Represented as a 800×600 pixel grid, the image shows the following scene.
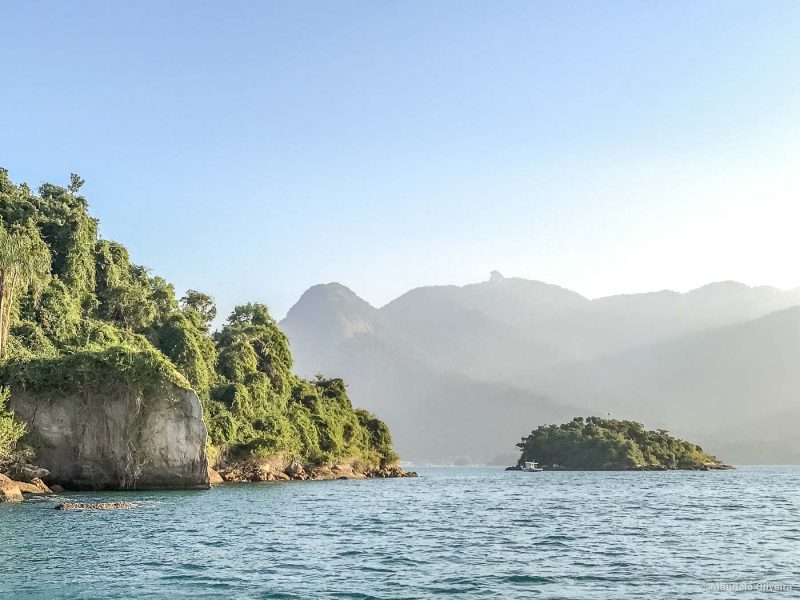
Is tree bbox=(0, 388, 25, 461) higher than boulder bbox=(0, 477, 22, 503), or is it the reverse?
tree bbox=(0, 388, 25, 461)

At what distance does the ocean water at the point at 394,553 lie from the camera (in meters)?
16.5

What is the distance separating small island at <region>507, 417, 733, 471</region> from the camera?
152 metres

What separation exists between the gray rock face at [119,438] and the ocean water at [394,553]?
55.4 feet

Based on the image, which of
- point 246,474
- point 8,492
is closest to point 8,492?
point 8,492

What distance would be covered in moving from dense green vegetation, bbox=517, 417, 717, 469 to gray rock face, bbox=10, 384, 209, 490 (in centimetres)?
11637

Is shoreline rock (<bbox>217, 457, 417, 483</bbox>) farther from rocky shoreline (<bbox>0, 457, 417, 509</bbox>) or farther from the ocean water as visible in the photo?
the ocean water

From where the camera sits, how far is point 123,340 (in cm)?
6900

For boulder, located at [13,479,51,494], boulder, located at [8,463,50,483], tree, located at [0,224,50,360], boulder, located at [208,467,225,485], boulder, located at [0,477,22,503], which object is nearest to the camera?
boulder, located at [0,477,22,503]

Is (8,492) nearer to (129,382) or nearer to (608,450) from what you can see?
(129,382)

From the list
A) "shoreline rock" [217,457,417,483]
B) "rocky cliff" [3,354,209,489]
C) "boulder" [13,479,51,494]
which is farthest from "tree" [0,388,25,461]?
"shoreline rock" [217,457,417,483]

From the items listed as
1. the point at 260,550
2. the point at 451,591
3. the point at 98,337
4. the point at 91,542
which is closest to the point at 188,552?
the point at 260,550

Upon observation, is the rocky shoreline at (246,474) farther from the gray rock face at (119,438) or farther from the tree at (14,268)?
the tree at (14,268)

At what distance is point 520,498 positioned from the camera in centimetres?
5050

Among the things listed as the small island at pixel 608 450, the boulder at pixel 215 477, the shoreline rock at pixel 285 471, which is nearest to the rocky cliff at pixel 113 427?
the boulder at pixel 215 477
